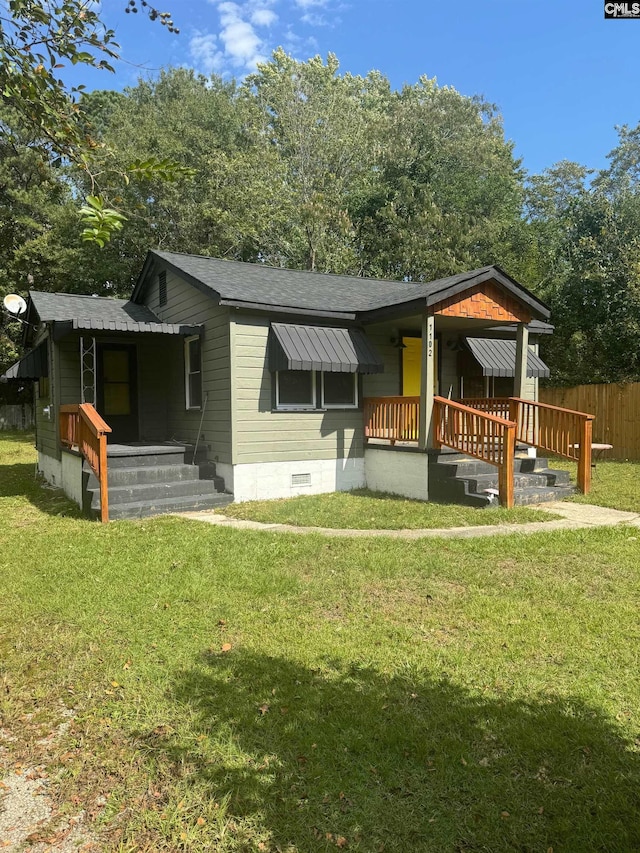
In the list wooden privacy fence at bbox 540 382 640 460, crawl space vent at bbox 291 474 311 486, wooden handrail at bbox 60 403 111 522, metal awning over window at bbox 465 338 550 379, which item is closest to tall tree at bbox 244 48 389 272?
wooden privacy fence at bbox 540 382 640 460

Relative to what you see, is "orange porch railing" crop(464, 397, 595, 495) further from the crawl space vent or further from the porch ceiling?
the crawl space vent

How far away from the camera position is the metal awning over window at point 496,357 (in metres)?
11.6

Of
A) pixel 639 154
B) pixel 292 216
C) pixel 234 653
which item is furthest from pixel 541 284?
pixel 234 653

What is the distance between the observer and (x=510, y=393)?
1311cm

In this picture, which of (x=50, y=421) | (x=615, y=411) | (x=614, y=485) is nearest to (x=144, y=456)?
(x=50, y=421)

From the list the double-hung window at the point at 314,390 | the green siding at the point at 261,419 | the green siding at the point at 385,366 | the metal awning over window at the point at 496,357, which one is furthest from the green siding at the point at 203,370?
the metal awning over window at the point at 496,357

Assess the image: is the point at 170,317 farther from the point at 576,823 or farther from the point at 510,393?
the point at 576,823

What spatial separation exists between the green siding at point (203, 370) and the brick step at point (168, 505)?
698mm

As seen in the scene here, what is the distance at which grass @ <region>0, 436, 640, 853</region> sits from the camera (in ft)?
7.64

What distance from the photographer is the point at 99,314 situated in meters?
11.3

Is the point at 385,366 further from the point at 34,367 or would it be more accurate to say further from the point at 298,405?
the point at 34,367

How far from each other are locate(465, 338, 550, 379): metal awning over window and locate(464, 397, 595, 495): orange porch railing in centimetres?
135

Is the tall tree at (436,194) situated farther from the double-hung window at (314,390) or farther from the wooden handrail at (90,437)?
the wooden handrail at (90,437)

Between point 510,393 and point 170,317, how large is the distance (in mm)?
7754
